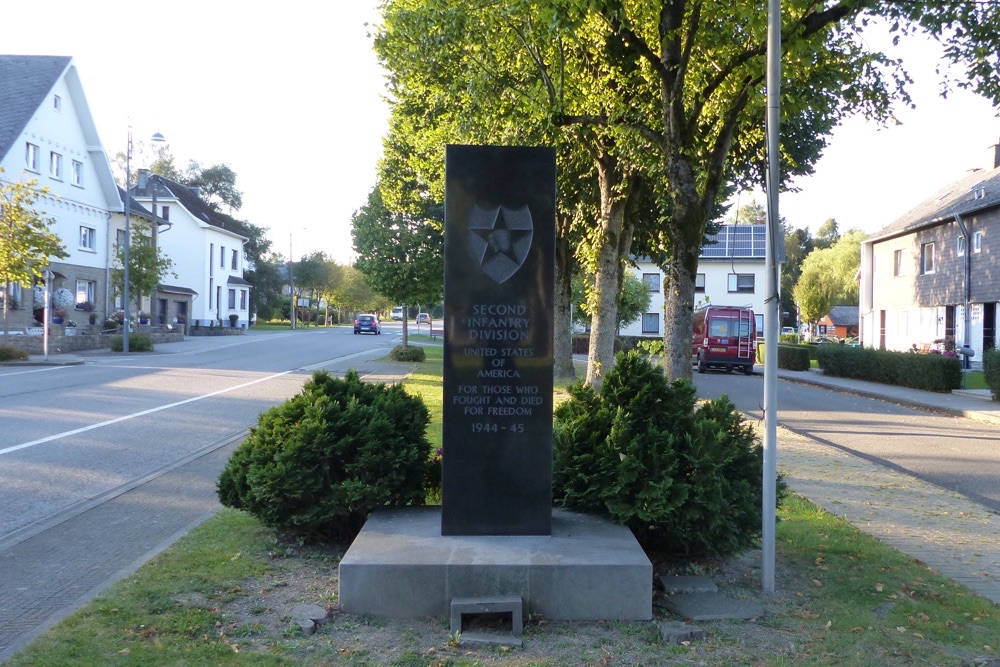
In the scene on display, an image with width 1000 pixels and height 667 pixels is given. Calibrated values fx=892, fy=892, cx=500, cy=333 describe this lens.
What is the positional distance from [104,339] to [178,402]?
23977mm

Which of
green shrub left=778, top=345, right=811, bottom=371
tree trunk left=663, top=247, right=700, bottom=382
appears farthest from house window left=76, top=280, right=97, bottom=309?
tree trunk left=663, top=247, right=700, bottom=382

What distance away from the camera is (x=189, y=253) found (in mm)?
63469

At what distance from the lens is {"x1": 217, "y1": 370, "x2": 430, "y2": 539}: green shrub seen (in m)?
6.53

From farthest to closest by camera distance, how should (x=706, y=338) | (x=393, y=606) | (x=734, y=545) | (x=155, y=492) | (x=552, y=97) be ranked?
(x=706, y=338), (x=552, y=97), (x=155, y=492), (x=734, y=545), (x=393, y=606)

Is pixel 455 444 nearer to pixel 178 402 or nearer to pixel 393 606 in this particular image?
pixel 393 606

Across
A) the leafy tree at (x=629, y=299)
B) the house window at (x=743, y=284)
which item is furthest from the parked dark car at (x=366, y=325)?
the house window at (x=743, y=284)

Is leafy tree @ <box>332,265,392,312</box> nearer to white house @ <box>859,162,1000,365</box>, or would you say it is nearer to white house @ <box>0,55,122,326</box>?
white house @ <box>0,55,122,326</box>

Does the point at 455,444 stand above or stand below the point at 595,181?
below

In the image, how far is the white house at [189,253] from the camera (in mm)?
60344

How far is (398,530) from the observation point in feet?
20.5

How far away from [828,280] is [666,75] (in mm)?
62136

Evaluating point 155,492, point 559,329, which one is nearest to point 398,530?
point 155,492

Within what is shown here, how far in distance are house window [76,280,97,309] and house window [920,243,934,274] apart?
3801 cm

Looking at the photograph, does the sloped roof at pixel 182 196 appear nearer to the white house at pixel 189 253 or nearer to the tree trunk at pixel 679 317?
the white house at pixel 189 253
